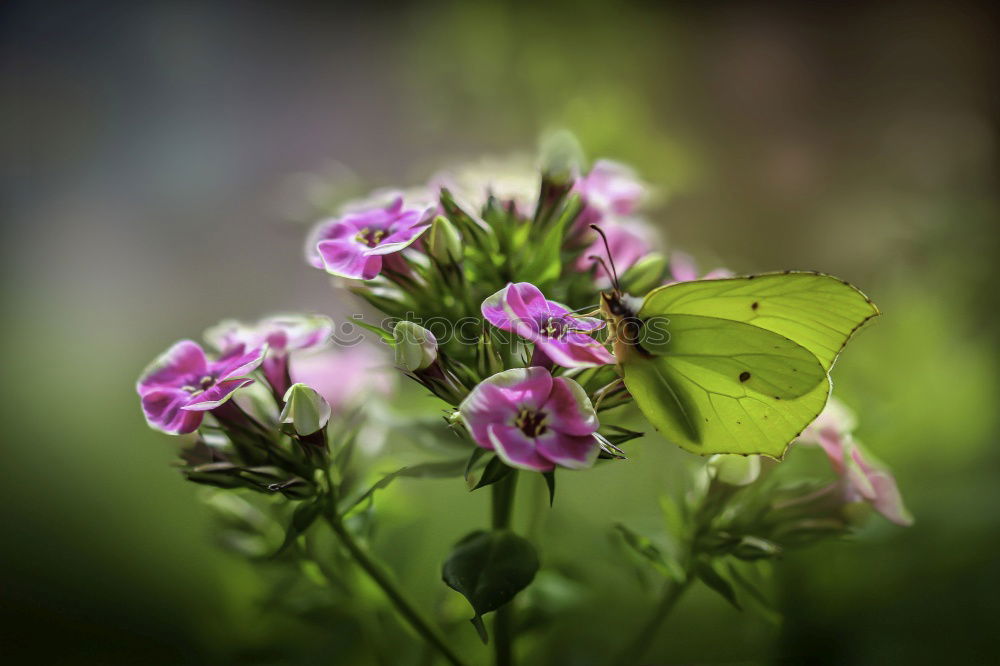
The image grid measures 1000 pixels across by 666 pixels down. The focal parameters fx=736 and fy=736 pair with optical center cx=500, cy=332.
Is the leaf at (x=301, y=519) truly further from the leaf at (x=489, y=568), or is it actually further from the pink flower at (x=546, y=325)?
the pink flower at (x=546, y=325)

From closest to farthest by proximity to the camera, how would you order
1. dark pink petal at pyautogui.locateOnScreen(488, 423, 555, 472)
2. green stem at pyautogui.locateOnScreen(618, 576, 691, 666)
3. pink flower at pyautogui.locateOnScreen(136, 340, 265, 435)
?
→ dark pink petal at pyautogui.locateOnScreen(488, 423, 555, 472) < pink flower at pyautogui.locateOnScreen(136, 340, 265, 435) < green stem at pyautogui.locateOnScreen(618, 576, 691, 666)

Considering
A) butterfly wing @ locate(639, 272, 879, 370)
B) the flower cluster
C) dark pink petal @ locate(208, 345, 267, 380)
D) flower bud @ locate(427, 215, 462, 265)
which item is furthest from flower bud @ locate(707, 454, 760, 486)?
dark pink petal @ locate(208, 345, 267, 380)

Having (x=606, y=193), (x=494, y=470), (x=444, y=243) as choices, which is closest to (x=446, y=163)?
(x=606, y=193)

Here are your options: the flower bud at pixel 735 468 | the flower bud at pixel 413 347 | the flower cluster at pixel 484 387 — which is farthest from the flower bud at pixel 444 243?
the flower bud at pixel 735 468

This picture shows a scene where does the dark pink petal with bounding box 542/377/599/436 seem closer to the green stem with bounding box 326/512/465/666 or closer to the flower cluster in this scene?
the flower cluster

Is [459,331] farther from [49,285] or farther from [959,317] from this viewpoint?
[49,285]

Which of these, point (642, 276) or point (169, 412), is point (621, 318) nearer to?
point (642, 276)
